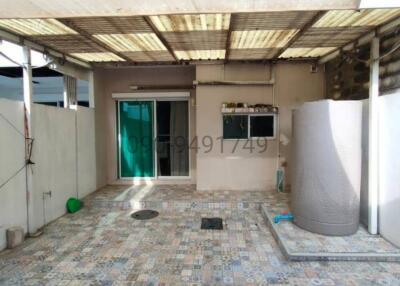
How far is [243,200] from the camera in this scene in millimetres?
5133

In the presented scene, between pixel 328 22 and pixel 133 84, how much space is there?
431cm

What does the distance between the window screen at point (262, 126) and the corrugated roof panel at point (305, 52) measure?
4.15ft

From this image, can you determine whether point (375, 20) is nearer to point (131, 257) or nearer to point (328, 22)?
point (328, 22)

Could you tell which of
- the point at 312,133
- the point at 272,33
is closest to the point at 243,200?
the point at 312,133

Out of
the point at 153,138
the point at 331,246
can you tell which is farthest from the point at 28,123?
the point at 331,246

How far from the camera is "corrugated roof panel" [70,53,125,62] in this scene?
4.82 m

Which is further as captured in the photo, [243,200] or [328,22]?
[243,200]

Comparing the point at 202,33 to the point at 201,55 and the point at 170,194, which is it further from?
the point at 170,194

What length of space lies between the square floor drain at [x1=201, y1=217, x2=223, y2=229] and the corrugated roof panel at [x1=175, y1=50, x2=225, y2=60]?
280cm

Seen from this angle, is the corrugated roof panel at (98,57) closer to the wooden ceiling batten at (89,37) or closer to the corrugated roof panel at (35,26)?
the wooden ceiling batten at (89,37)

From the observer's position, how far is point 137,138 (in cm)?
654

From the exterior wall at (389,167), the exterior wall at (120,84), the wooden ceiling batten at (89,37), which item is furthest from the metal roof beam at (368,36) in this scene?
the wooden ceiling batten at (89,37)

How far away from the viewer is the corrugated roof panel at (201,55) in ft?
15.6

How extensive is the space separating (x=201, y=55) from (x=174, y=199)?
8.87ft
